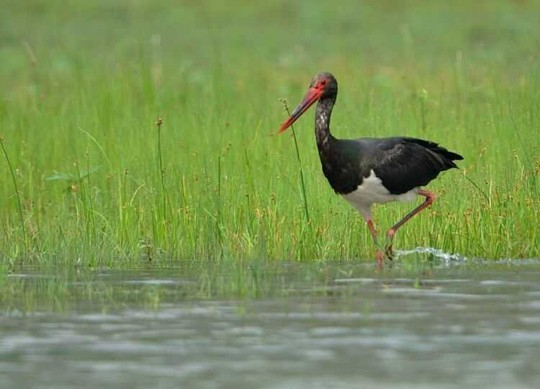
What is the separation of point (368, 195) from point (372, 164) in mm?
189

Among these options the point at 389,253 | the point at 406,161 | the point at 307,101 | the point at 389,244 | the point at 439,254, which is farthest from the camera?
the point at 307,101

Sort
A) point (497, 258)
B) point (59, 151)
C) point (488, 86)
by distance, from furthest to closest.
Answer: point (488, 86) → point (59, 151) → point (497, 258)

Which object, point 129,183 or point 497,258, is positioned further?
point 129,183

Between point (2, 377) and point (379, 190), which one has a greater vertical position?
point (379, 190)

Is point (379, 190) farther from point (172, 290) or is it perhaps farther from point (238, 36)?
point (238, 36)

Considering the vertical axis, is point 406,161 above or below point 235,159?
below

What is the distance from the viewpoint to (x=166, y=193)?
9.32 m

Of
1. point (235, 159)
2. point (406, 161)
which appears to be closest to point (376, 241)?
point (406, 161)

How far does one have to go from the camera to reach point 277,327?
6512 mm

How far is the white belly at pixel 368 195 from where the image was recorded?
30.2ft

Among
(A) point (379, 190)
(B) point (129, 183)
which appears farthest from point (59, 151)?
(A) point (379, 190)

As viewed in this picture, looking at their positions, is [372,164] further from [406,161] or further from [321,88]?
[321,88]

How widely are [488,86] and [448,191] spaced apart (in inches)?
140

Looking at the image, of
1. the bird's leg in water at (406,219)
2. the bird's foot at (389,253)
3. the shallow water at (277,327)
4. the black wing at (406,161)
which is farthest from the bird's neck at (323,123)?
the shallow water at (277,327)
